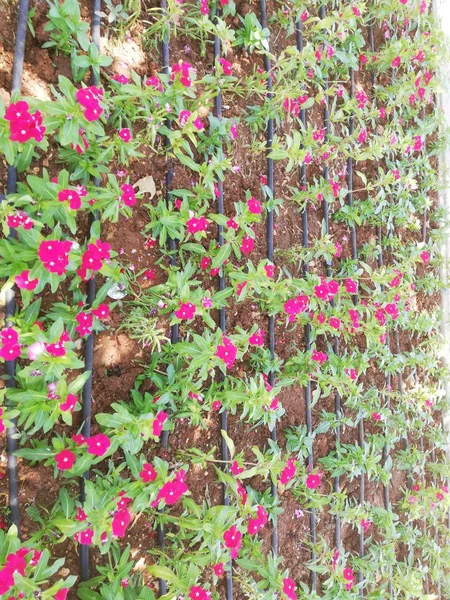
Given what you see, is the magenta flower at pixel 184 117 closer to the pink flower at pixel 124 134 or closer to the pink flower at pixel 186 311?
the pink flower at pixel 124 134

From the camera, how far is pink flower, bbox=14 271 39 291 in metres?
1.40

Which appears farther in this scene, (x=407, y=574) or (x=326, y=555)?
(x=407, y=574)

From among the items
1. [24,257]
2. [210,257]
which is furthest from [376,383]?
[24,257]

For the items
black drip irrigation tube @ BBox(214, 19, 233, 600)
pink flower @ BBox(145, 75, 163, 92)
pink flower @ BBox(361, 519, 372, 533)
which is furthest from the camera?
pink flower @ BBox(361, 519, 372, 533)

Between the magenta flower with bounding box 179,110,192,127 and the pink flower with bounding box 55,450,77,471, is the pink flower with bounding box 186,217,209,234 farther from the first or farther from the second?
the pink flower with bounding box 55,450,77,471

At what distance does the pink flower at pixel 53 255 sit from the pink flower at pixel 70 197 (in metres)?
0.14

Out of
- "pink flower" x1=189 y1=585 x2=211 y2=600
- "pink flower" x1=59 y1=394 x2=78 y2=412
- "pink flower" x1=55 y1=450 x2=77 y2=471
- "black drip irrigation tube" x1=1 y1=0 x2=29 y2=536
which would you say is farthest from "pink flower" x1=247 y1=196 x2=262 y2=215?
"pink flower" x1=189 y1=585 x2=211 y2=600

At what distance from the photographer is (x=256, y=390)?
189 centimetres

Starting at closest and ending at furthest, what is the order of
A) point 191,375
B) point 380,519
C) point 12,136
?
point 12,136 < point 191,375 < point 380,519

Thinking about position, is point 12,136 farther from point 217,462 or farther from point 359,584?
point 359,584

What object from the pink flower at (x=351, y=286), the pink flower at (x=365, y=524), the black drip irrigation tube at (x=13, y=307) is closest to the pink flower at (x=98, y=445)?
the black drip irrigation tube at (x=13, y=307)

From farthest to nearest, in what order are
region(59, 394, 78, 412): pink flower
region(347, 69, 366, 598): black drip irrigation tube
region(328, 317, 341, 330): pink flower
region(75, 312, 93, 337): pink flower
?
1. region(347, 69, 366, 598): black drip irrigation tube
2. region(328, 317, 341, 330): pink flower
3. region(75, 312, 93, 337): pink flower
4. region(59, 394, 78, 412): pink flower

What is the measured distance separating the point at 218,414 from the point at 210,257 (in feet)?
2.32

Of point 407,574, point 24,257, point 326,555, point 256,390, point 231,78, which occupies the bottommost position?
point 407,574
